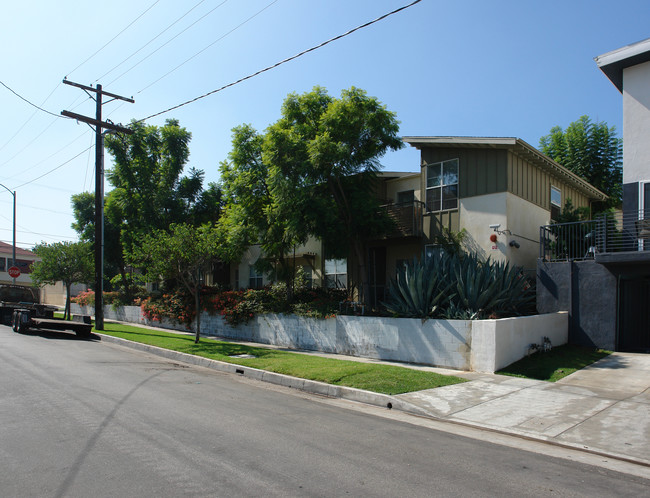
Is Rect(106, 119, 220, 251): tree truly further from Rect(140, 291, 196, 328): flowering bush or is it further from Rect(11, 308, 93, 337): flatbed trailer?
Rect(11, 308, 93, 337): flatbed trailer

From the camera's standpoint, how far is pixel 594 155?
27.0 metres

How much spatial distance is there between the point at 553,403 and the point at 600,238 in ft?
25.3

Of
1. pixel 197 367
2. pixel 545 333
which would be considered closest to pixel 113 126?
pixel 197 367

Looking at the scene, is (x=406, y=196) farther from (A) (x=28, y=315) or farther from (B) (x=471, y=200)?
(A) (x=28, y=315)

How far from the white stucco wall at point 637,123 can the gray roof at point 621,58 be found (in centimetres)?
22

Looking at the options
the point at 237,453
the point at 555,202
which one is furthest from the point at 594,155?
the point at 237,453

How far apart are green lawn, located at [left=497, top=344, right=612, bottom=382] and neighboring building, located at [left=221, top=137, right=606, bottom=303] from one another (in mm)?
3443

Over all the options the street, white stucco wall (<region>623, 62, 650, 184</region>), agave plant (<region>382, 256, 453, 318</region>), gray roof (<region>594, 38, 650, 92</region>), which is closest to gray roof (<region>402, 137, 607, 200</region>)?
white stucco wall (<region>623, 62, 650, 184</region>)

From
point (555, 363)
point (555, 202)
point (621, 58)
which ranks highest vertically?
point (621, 58)

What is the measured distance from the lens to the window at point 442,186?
57.2 ft

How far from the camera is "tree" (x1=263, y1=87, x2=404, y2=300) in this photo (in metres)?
15.6

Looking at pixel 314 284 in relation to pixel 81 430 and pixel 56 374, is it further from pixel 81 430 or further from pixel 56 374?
pixel 81 430

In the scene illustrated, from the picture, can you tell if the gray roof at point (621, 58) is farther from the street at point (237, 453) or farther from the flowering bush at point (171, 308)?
the flowering bush at point (171, 308)

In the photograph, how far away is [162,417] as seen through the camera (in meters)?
6.85
